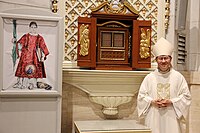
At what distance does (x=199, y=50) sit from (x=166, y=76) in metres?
0.80

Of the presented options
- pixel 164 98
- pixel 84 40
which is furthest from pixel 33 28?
pixel 164 98

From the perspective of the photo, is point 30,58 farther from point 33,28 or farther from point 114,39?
point 114,39

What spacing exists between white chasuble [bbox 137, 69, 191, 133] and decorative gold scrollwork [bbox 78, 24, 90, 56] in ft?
2.43

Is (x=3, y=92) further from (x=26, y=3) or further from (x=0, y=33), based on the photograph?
(x=26, y=3)

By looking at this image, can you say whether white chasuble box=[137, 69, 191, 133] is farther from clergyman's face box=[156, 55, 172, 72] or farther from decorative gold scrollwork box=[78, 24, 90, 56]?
decorative gold scrollwork box=[78, 24, 90, 56]

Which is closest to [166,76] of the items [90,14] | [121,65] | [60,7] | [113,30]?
[121,65]

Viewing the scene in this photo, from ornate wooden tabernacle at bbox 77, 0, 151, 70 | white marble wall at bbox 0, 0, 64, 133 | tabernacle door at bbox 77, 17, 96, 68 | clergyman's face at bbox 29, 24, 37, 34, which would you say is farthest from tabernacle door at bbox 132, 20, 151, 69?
clergyman's face at bbox 29, 24, 37, 34

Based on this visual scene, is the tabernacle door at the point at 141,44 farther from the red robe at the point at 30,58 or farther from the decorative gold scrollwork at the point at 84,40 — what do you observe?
the red robe at the point at 30,58

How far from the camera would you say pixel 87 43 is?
361 centimetres

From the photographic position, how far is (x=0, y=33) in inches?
115

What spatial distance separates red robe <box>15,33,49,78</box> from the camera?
300 centimetres

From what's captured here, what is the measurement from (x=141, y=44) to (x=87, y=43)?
631 millimetres

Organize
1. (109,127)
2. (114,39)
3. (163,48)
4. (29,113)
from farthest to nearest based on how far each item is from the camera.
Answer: (114,39) < (163,48) < (109,127) < (29,113)

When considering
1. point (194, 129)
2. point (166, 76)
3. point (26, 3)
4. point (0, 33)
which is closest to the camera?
point (0, 33)
